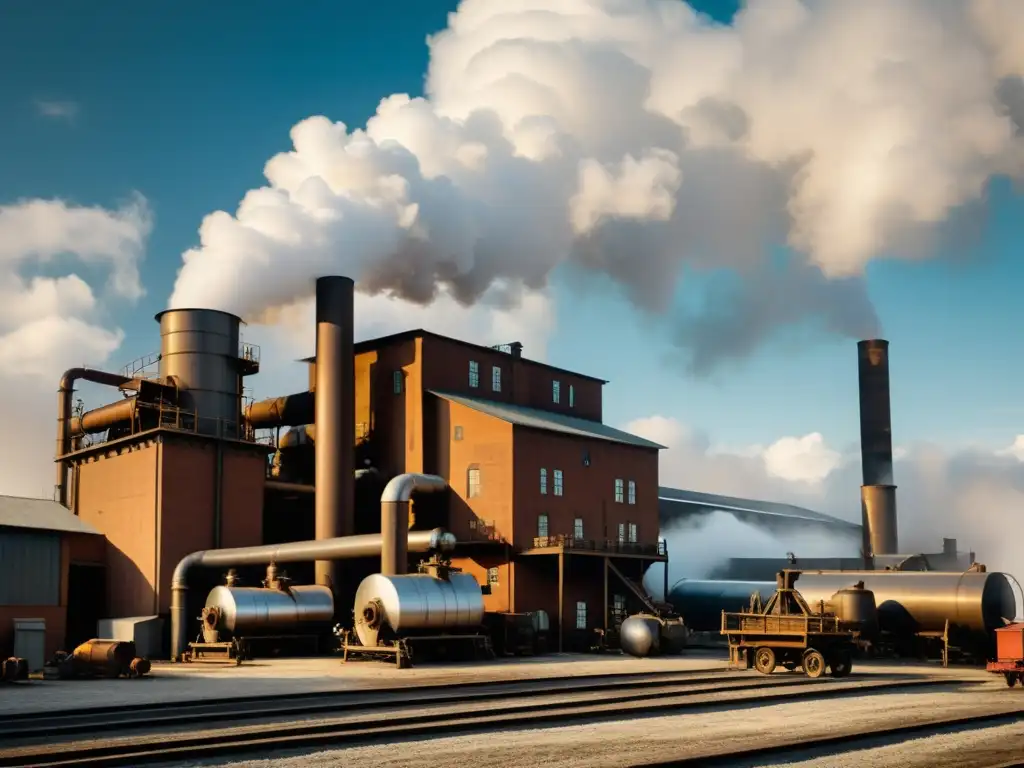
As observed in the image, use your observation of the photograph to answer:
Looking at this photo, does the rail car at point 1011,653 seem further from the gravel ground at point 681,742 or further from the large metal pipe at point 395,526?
the large metal pipe at point 395,526

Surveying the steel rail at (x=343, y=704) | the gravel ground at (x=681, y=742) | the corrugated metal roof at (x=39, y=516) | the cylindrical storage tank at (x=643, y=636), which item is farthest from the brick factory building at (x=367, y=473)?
the gravel ground at (x=681, y=742)

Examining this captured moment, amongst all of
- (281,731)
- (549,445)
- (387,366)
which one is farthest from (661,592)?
(281,731)

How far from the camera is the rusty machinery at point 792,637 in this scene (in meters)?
30.0

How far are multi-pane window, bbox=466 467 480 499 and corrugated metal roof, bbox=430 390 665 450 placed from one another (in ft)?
8.23

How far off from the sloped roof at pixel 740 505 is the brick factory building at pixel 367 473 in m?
29.1

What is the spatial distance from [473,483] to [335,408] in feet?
21.9

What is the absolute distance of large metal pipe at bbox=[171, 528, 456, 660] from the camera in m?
40.5

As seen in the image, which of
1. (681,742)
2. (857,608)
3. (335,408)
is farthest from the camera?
(335,408)

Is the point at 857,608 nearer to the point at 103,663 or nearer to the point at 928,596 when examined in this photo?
the point at 928,596

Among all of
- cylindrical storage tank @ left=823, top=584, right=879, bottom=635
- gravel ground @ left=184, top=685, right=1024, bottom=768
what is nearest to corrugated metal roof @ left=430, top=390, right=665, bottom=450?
cylindrical storage tank @ left=823, top=584, right=879, bottom=635

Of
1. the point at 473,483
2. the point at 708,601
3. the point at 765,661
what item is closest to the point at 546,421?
the point at 473,483

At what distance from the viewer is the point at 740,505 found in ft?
305

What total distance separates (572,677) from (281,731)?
1436cm

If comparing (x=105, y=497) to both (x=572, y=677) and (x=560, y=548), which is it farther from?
(x=572, y=677)
